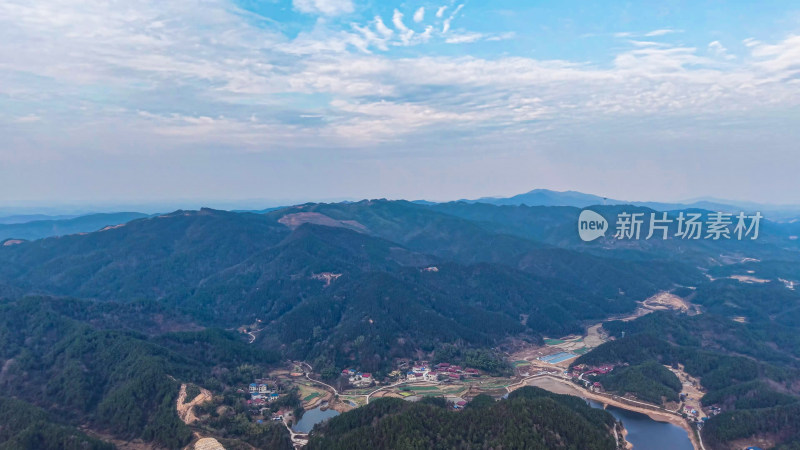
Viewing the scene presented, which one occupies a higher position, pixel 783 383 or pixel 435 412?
pixel 435 412

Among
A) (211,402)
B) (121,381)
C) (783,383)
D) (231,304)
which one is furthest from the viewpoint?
(231,304)

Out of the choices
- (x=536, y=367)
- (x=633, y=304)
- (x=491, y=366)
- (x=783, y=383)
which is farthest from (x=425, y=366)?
(x=633, y=304)

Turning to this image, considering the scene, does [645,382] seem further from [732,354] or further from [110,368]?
[110,368]

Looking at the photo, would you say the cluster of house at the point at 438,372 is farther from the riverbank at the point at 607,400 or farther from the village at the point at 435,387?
the riverbank at the point at 607,400

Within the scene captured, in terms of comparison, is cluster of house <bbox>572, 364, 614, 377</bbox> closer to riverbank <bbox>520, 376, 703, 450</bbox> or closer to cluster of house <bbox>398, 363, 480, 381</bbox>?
riverbank <bbox>520, 376, 703, 450</bbox>

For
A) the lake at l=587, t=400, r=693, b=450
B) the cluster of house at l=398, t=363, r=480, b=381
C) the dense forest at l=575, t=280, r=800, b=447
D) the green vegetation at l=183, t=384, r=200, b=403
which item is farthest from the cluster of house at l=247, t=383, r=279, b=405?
the dense forest at l=575, t=280, r=800, b=447

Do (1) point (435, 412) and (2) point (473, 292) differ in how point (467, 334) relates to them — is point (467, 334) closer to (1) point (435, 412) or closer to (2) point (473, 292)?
(2) point (473, 292)

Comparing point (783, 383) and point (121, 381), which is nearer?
point (121, 381)
